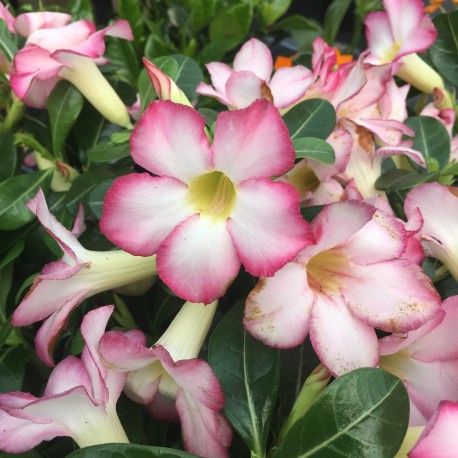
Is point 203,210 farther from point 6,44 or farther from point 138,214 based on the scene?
point 6,44

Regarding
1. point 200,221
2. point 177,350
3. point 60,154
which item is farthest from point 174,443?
point 60,154

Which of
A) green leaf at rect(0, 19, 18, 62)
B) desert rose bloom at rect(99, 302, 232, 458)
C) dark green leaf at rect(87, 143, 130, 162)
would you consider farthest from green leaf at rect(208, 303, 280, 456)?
green leaf at rect(0, 19, 18, 62)

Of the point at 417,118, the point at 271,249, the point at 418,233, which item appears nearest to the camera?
the point at 271,249

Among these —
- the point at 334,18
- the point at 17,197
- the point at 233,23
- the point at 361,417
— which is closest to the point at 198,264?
the point at 361,417

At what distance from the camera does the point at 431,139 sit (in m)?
0.74

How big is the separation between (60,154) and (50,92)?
8cm

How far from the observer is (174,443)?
0.60 meters

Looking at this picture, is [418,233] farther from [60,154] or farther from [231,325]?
[60,154]

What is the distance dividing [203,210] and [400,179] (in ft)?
0.90

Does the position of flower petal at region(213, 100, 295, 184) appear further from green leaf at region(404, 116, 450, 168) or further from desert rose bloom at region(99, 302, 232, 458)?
green leaf at region(404, 116, 450, 168)

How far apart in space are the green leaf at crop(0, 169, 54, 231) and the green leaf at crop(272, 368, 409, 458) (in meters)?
0.46

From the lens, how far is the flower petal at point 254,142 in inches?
16.4

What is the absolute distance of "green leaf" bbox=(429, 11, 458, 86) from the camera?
838mm

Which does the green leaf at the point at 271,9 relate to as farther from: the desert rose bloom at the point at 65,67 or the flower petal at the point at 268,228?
the flower petal at the point at 268,228
